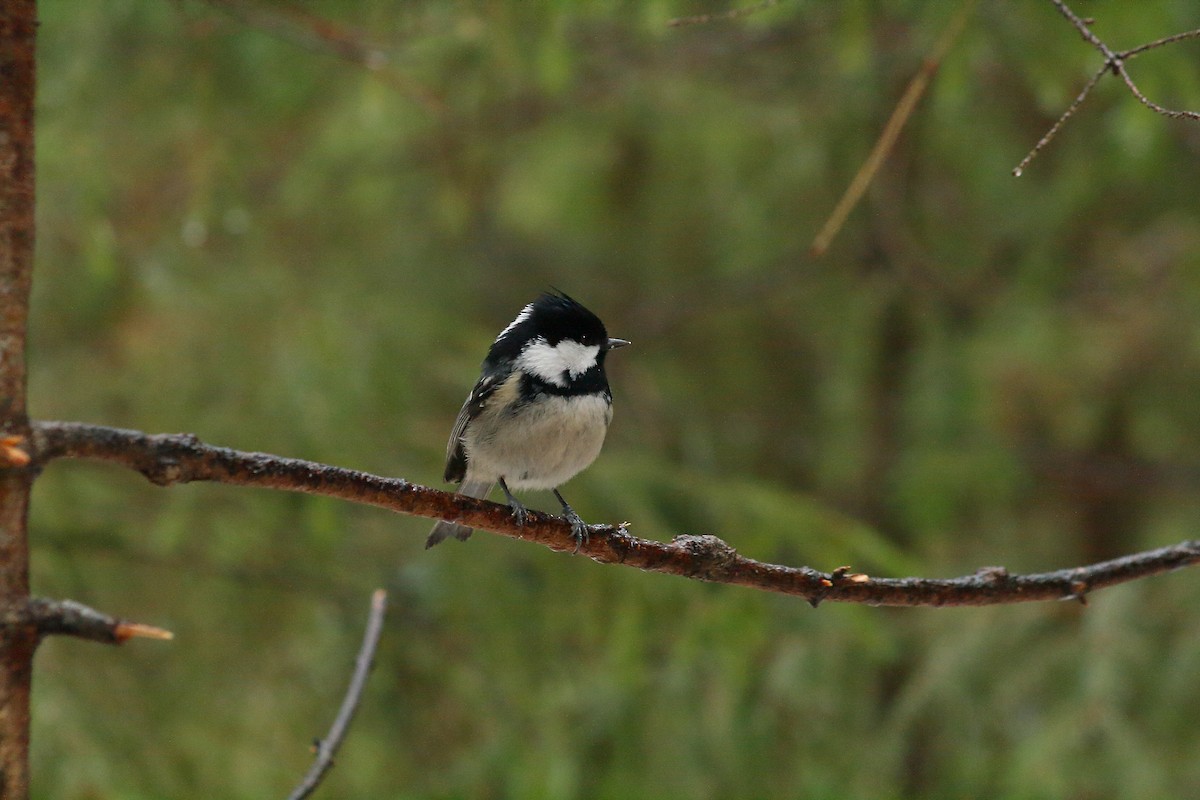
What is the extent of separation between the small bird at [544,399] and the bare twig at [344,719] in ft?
1.76

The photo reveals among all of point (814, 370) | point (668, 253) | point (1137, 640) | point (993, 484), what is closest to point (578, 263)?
point (668, 253)

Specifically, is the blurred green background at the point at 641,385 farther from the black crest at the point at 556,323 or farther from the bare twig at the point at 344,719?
the bare twig at the point at 344,719

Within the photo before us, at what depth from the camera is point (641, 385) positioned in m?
6.06

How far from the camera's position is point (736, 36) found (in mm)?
5387

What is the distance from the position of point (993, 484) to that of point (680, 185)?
95.7 inches

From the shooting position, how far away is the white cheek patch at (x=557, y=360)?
8.52 feet

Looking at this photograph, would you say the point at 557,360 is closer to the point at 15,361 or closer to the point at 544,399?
the point at 544,399

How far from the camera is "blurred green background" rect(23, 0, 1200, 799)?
3.92m

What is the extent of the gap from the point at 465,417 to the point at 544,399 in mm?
319

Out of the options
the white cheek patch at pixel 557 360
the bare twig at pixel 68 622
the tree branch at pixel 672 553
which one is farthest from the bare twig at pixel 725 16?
the bare twig at pixel 68 622

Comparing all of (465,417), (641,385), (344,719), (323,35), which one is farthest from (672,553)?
(641,385)

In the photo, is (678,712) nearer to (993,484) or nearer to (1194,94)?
(993,484)

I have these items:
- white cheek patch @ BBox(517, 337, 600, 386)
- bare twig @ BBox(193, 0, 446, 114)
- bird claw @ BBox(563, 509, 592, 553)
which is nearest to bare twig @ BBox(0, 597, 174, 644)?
bird claw @ BBox(563, 509, 592, 553)

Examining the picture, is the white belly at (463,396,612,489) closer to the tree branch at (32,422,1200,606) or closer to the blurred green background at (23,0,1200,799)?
the tree branch at (32,422,1200,606)
